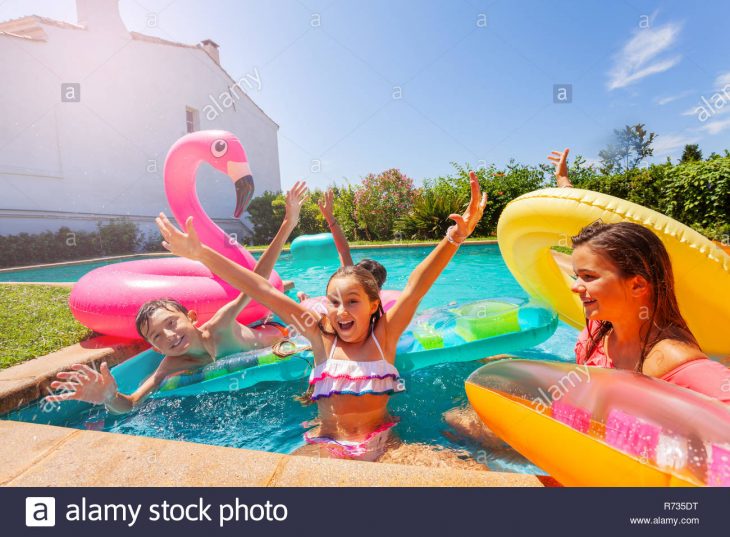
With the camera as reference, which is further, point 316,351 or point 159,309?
point 159,309

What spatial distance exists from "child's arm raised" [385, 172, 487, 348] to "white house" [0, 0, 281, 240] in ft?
Answer: 45.3

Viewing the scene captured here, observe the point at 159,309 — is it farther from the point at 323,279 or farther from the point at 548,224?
the point at 323,279

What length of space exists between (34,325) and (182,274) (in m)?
1.32

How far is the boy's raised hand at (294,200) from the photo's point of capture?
103 inches

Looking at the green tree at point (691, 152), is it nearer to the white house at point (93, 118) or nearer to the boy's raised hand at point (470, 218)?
the white house at point (93, 118)

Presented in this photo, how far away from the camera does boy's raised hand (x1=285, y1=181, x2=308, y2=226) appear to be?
2615 mm

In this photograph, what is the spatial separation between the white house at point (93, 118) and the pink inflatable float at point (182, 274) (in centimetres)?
1121

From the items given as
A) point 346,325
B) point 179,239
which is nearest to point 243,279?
point 179,239

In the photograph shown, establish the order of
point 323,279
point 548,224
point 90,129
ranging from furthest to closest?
point 90,129
point 323,279
point 548,224
